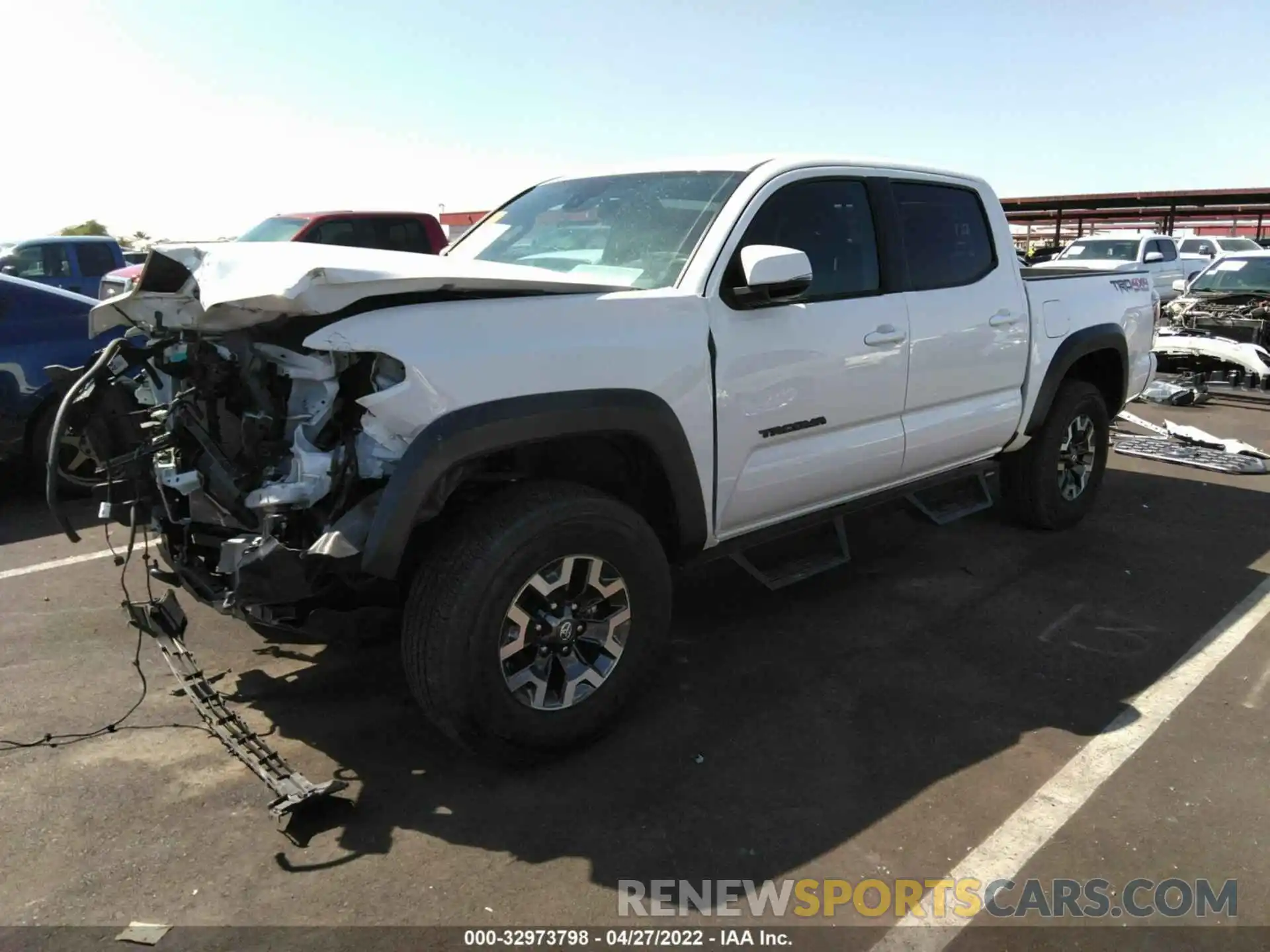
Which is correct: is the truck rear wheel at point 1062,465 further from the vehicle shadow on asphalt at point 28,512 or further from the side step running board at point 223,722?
the vehicle shadow on asphalt at point 28,512

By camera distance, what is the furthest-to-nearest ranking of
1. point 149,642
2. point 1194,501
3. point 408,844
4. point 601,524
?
point 1194,501 < point 149,642 < point 601,524 < point 408,844

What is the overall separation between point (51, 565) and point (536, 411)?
3.69 metres

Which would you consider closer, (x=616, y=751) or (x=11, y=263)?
(x=616, y=751)

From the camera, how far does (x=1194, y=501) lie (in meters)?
6.45

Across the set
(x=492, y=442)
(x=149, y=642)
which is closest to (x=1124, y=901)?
(x=492, y=442)

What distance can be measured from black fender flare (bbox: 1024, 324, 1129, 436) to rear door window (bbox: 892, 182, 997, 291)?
29.8 inches

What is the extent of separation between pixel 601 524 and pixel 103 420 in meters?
1.79

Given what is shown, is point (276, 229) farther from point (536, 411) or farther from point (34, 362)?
point (536, 411)

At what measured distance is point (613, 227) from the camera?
3910 millimetres

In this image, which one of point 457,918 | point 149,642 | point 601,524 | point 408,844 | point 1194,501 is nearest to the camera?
point 457,918

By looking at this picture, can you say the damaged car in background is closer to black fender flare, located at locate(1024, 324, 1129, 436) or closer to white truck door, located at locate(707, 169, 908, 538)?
black fender flare, located at locate(1024, 324, 1129, 436)

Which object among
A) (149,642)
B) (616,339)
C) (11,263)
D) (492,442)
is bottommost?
(149,642)

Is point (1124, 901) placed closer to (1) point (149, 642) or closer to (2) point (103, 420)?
(2) point (103, 420)
